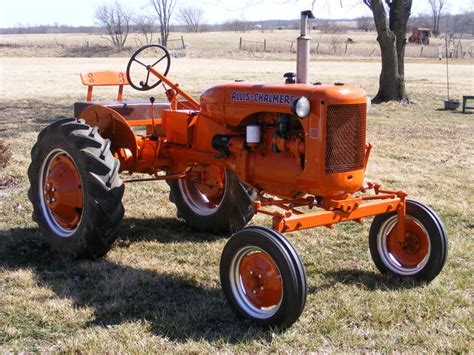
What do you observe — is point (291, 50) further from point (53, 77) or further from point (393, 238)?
point (393, 238)

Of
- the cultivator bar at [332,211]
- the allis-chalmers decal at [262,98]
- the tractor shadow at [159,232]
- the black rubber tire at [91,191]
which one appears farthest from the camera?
the tractor shadow at [159,232]

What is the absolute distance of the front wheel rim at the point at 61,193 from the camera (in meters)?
4.89

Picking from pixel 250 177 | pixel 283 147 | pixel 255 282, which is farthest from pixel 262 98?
pixel 255 282

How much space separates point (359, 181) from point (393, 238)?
77cm

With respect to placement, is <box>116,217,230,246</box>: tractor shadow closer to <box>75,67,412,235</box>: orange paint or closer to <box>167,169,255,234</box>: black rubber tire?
<box>167,169,255,234</box>: black rubber tire

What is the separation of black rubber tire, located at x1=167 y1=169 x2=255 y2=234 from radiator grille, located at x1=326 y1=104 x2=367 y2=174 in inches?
55.2

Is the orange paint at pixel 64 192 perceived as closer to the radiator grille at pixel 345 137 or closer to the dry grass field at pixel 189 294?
the dry grass field at pixel 189 294

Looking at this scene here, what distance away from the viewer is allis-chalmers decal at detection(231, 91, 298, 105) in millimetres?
4051

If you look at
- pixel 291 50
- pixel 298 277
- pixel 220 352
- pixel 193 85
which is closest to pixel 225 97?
pixel 298 277

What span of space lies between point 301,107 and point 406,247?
1.53 m

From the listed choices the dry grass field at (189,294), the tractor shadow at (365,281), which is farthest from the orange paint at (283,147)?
the dry grass field at (189,294)

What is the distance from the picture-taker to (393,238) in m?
4.68

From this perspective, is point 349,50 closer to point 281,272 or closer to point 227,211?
point 227,211

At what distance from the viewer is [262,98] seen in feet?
13.9
